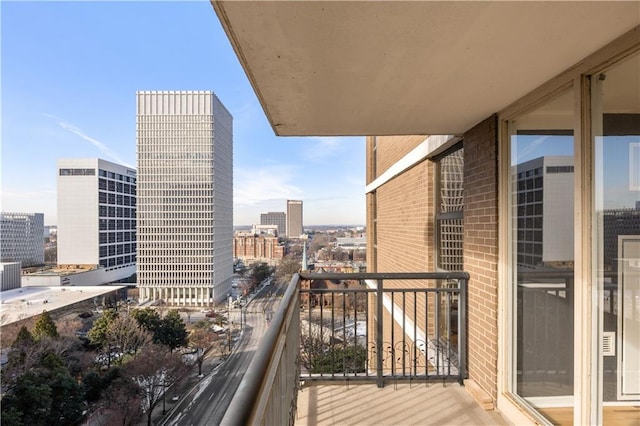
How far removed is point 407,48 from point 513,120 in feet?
4.57

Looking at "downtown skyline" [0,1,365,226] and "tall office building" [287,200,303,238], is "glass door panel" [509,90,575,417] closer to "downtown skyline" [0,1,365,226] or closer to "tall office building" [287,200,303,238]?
"downtown skyline" [0,1,365,226]

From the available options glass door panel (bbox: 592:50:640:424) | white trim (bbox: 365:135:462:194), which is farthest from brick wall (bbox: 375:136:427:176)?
glass door panel (bbox: 592:50:640:424)

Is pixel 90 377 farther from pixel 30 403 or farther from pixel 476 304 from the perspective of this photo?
pixel 476 304

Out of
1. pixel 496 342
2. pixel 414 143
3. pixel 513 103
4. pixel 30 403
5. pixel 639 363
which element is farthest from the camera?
pixel 30 403

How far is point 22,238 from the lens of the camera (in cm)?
3023

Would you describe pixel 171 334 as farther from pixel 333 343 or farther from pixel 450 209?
pixel 450 209

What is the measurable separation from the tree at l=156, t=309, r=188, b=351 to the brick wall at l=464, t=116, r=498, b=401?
21.8 m

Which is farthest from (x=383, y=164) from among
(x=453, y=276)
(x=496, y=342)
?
(x=496, y=342)

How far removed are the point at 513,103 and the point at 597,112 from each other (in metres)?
0.59

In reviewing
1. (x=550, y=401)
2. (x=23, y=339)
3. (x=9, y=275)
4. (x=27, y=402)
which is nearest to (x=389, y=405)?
(x=550, y=401)

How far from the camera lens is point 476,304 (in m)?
2.58

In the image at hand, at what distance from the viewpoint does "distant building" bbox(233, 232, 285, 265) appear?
38.4 metres

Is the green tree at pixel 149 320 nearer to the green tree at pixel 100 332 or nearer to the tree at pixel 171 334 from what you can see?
the tree at pixel 171 334

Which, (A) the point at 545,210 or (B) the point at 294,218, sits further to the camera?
(B) the point at 294,218
